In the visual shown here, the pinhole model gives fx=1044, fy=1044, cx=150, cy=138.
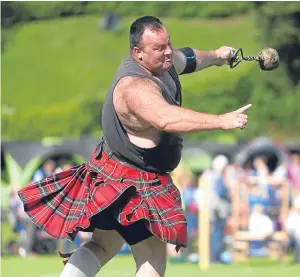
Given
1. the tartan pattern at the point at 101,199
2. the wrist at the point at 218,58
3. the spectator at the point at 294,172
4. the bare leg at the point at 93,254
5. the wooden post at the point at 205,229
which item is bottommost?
the bare leg at the point at 93,254

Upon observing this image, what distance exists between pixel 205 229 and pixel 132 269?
1.48 m

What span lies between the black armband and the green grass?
21336mm

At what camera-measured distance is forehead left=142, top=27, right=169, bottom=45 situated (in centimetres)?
525

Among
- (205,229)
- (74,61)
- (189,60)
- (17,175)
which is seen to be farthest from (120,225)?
(74,61)

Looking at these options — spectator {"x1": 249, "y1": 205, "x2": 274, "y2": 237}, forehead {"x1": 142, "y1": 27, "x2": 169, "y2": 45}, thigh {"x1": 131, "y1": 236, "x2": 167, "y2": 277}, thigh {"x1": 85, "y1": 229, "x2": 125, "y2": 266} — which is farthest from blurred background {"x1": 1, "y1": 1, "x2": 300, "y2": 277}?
forehead {"x1": 142, "y1": 27, "x2": 169, "y2": 45}

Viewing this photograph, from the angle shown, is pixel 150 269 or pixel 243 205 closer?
pixel 150 269

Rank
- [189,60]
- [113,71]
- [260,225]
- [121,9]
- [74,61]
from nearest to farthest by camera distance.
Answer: [189,60] → [260,225] → [121,9] → [113,71] → [74,61]

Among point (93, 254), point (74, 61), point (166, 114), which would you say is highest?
point (74, 61)

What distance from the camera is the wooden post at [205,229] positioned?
11469mm

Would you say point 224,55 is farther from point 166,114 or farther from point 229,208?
point 229,208

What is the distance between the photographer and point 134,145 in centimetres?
537

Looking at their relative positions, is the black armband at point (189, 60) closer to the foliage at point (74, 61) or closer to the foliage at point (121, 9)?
the foliage at point (121, 9)

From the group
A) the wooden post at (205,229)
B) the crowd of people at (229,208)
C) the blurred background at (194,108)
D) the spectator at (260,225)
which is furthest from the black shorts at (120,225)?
the spectator at (260,225)

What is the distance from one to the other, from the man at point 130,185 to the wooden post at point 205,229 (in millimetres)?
5927
